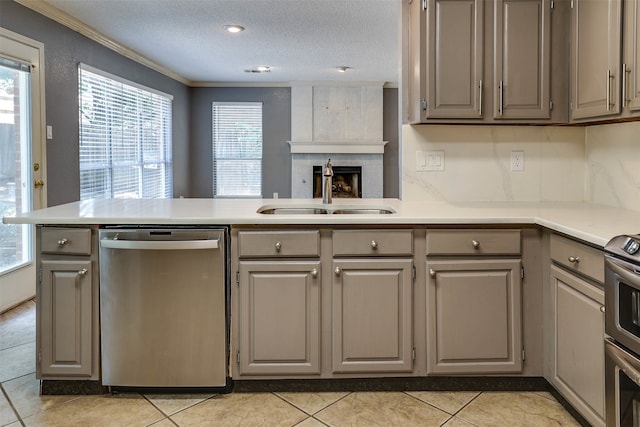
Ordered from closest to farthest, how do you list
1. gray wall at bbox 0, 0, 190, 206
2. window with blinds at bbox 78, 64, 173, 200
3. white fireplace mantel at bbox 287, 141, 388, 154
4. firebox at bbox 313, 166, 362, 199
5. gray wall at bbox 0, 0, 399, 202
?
gray wall at bbox 0, 0, 190, 206
gray wall at bbox 0, 0, 399, 202
window with blinds at bbox 78, 64, 173, 200
white fireplace mantel at bbox 287, 141, 388, 154
firebox at bbox 313, 166, 362, 199

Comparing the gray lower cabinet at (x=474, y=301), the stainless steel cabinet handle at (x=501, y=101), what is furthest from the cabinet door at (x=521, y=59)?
the gray lower cabinet at (x=474, y=301)

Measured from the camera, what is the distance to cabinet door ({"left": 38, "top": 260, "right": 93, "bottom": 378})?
7.20 ft

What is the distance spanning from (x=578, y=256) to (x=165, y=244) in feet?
5.52

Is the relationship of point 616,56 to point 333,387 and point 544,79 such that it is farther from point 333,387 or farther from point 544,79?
point 333,387

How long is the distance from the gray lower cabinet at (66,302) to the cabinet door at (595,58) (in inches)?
93.3

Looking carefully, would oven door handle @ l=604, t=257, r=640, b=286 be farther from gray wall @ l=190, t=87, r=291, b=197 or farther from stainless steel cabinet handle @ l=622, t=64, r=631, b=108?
gray wall @ l=190, t=87, r=291, b=197

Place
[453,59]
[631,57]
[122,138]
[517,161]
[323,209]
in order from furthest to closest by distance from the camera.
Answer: [122,138]
[517,161]
[323,209]
[453,59]
[631,57]

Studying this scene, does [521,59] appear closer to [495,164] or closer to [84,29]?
[495,164]

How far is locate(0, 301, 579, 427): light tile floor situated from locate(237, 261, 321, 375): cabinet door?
0.55 ft

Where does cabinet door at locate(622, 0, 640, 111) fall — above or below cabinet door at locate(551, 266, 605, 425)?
above

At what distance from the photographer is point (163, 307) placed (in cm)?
220

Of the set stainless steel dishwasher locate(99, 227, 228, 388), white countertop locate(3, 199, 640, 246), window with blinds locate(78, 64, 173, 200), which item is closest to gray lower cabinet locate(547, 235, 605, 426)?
white countertop locate(3, 199, 640, 246)

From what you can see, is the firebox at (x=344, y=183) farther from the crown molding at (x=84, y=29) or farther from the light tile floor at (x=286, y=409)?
the light tile floor at (x=286, y=409)

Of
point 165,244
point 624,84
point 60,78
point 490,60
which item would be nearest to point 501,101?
point 490,60
